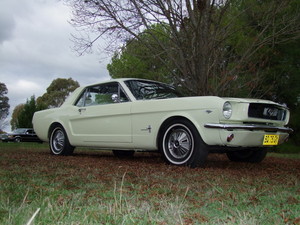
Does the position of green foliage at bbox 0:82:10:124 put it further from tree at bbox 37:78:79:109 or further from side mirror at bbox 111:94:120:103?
side mirror at bbox 111:94:120:103

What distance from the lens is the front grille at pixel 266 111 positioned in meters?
5.26

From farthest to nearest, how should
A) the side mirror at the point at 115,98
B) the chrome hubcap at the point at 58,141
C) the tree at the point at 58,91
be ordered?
the tree at the point at 58,91, the chrome hubcap at the point at 58,141, the side mirror at the point at 115,98

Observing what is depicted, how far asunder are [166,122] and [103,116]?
→ 1454 millimetres

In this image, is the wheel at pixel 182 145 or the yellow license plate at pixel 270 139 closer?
the wheel at pixel 182 145

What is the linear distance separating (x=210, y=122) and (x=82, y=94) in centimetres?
320

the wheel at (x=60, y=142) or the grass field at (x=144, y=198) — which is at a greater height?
the wheel at (x=60, y=142)

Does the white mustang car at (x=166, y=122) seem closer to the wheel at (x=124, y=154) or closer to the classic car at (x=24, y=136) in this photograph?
the wheel at (x=124, y=154)

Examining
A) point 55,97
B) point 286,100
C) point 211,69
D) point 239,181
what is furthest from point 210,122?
point 55,97

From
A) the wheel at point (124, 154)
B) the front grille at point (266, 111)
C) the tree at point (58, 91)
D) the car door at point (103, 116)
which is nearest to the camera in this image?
the front grille at point (266, 111)

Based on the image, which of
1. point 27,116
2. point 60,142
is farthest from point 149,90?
point 27,116

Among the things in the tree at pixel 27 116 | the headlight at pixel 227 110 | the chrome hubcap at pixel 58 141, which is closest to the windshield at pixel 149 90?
the headlight at pixel 227 110

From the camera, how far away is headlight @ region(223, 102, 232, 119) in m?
5.00

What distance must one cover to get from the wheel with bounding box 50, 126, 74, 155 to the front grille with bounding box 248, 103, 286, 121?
368 centimetres

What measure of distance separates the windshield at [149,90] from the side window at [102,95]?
0.64ft
